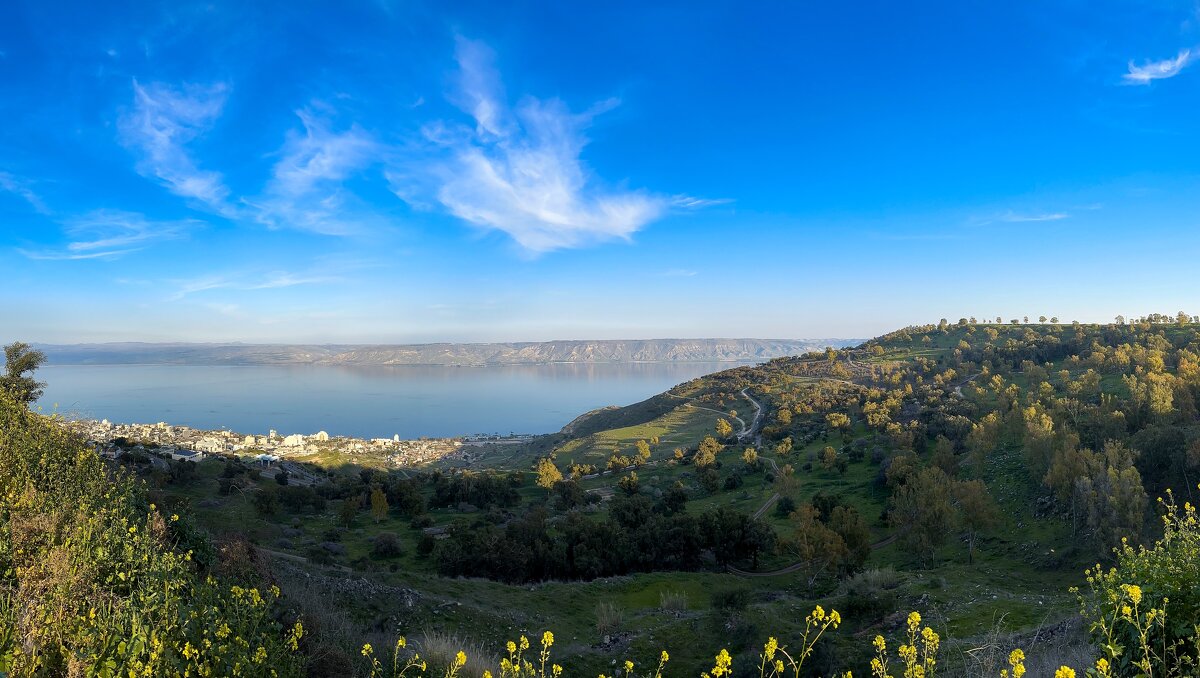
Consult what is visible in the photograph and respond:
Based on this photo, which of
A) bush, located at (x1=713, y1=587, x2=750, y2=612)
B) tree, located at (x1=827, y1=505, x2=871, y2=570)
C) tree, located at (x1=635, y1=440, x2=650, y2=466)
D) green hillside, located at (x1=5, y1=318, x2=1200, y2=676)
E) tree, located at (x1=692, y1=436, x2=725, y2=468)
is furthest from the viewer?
tree, located at (x1=635, y1=440, x2=650, y2=466)

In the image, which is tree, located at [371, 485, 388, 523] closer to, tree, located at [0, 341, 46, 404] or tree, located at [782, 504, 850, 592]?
tree, located at [0, 341, 46, 404]

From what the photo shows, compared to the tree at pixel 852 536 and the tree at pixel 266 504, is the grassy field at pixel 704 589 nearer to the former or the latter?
the tree at pixel 266 504

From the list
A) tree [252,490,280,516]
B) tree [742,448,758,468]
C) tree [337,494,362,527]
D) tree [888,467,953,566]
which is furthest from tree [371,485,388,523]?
tree [742,448,758,468]

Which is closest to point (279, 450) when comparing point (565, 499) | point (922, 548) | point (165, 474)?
point (165, 474)

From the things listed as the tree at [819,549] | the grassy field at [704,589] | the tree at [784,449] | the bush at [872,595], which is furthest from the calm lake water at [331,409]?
the bush at [872,595]

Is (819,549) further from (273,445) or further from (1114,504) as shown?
(273,445)

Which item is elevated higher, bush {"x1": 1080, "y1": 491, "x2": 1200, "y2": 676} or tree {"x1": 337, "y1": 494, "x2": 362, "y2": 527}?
bush {"x1": 1080, "y1": 491, "x2": 1200, "y2": 676}

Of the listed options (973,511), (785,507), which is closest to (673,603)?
(973,511)

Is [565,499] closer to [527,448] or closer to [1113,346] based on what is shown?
[527,448]

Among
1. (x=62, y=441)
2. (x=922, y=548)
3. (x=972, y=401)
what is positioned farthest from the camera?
(x=972, y=401)
